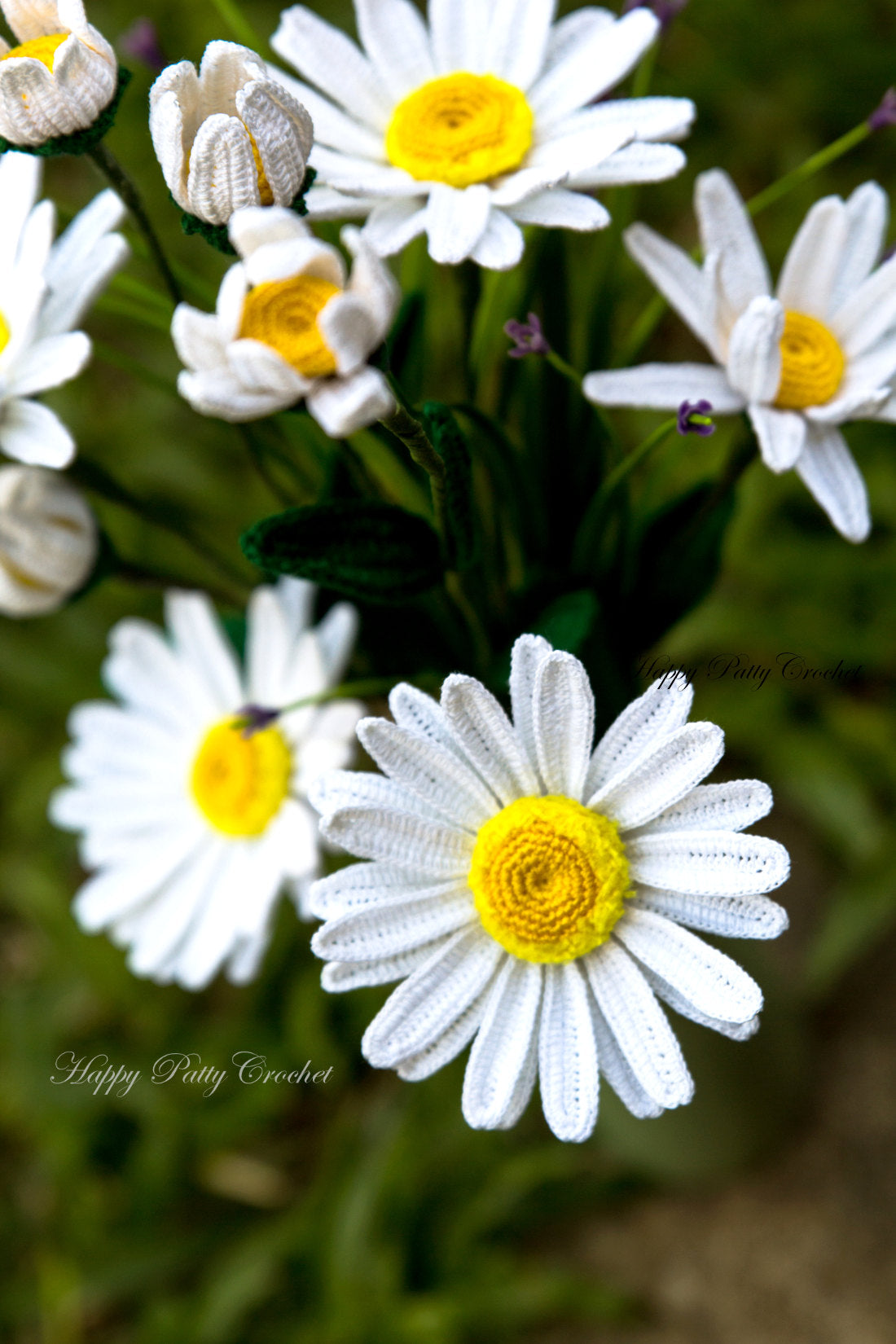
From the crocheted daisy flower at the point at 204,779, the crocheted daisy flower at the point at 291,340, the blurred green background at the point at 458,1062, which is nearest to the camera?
the crocheted daisy flower at the point at 291,340

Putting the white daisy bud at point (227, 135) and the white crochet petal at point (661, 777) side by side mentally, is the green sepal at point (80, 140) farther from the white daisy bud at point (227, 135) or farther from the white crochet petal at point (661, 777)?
the white crochet petal at point (661, 777)

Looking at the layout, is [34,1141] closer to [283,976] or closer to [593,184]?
[283,976]

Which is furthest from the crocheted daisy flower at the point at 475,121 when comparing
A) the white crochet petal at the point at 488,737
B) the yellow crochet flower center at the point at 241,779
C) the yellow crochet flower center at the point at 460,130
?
the yellow crochet flower center at the point at 241,779

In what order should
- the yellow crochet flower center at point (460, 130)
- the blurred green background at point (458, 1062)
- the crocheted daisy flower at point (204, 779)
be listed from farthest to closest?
the blurred green background at point (458, 1062) < the crocheted daisy flower at point (204, 779) < the yellow crochet flower center at point (460, 130)

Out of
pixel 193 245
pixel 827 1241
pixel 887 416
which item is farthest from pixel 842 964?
pixel 193 245

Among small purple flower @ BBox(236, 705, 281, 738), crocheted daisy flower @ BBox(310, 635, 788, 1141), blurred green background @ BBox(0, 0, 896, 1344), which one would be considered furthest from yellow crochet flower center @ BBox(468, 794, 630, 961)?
blurred green background @ BBox(0, 0, 896, 1344)

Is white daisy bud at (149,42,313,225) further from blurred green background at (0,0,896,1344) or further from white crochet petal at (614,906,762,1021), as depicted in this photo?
blurred green background at (0,0,896,1344)
